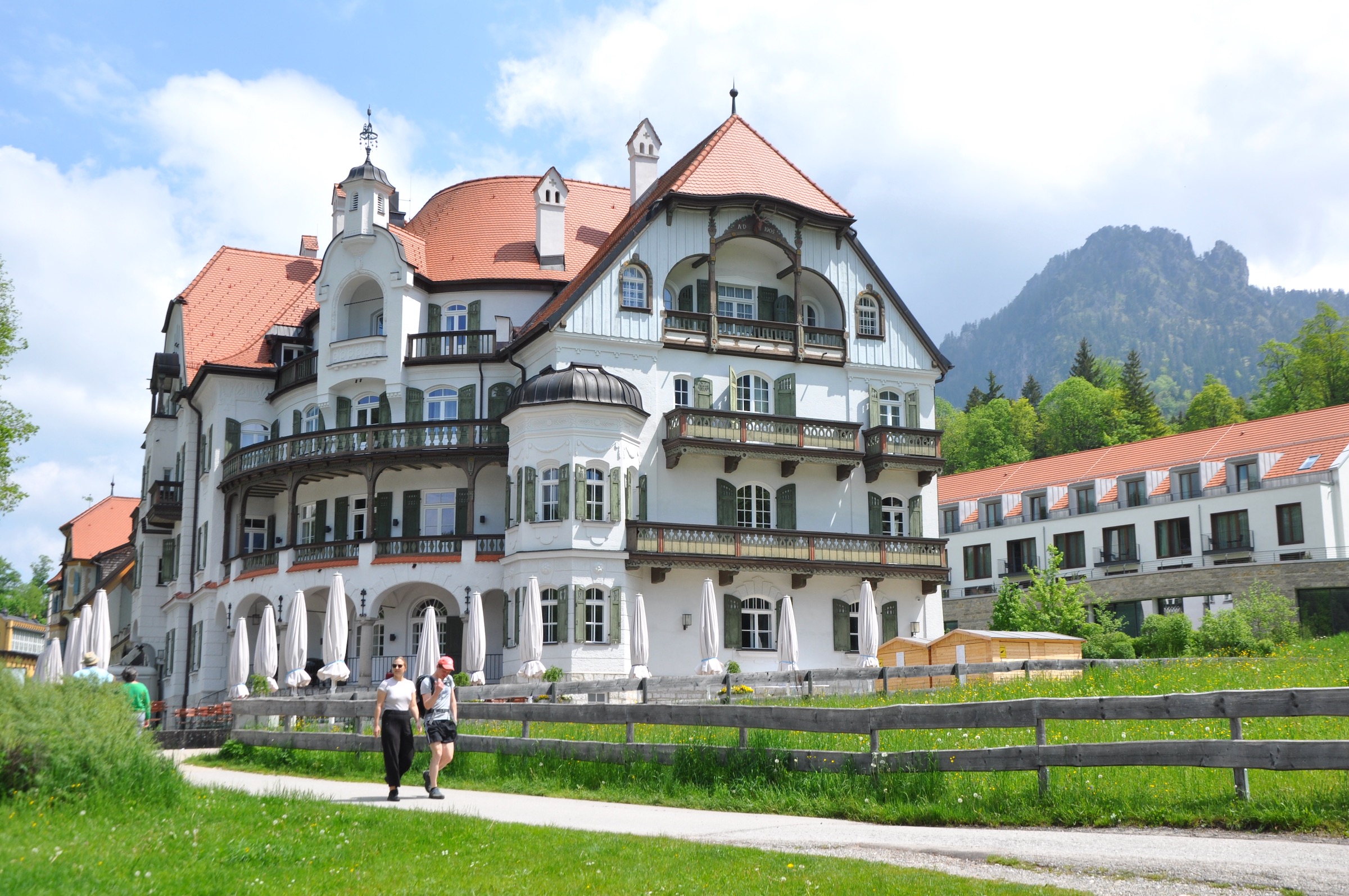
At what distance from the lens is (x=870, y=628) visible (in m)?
36.9

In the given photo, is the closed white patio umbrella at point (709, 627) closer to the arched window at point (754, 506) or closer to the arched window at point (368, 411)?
the arched window at point (754, 506)

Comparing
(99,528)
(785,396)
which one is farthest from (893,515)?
(99,528)

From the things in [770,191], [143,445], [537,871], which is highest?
[770,191]

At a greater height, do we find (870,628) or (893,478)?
(893,478)

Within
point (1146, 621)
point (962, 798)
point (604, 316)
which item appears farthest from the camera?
point (1146, 621)

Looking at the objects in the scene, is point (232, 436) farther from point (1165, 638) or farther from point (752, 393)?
point (1165, 638)

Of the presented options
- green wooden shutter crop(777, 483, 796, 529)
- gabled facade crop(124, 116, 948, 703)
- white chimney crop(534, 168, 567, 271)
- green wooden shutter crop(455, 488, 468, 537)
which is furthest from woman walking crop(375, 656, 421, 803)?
white chimney crop(534, 168, 567, 271)

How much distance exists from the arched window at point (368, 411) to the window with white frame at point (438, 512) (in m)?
3.56

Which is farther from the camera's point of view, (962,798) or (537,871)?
(962,798)

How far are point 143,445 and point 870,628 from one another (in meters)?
38.6

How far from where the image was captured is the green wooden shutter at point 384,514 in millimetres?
43688

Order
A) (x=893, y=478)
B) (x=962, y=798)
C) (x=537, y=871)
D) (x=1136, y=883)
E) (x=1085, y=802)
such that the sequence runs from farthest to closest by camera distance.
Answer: (x=893, y=478)
(x=962, y=798)
(x=1085, y=802)
(x=537, y=871)
(x=1136, y=883)

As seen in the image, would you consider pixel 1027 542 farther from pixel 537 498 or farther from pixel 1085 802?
pixel 1085 802

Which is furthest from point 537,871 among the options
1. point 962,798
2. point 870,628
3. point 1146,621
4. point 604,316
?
point 1146,621
